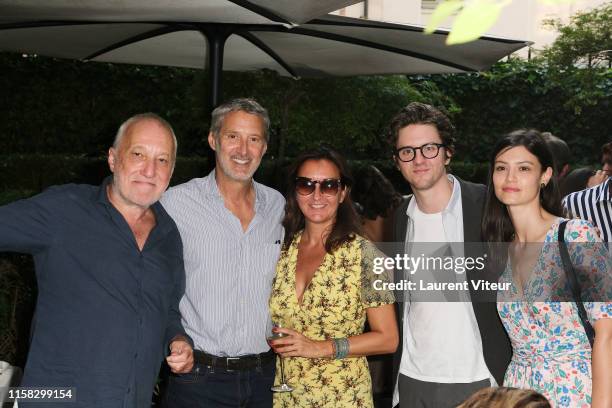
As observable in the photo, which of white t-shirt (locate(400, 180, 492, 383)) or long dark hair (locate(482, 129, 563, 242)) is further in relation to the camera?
white t-shirt (locate(400, 180, 492, 383))

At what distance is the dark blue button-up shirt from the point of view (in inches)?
96.2

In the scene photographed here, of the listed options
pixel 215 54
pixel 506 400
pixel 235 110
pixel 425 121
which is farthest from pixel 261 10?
pixel 506 400

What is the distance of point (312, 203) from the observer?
316cm

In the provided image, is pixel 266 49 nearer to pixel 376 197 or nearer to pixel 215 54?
pixel 215 54

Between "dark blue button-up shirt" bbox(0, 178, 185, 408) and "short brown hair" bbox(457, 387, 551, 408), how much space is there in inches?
51.0

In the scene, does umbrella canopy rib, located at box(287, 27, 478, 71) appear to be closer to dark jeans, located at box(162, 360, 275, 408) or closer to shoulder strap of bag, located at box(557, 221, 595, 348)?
dark jeans, located at box(162, 360, 275, 408)

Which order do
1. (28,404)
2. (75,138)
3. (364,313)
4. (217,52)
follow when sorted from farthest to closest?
(75,138) < (217,52) < (364,313) < (28,404)

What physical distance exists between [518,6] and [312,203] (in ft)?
82.2

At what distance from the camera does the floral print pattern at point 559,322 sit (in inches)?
99.8

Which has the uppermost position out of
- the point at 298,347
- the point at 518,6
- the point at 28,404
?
the point at 518,6

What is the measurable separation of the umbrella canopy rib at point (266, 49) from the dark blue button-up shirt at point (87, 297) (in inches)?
138

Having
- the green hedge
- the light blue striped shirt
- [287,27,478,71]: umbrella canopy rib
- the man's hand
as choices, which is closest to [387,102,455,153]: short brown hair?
the light blue striped shirt

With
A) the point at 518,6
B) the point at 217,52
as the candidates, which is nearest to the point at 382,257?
the point at 217,52

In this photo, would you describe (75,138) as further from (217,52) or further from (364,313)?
(364,313)
